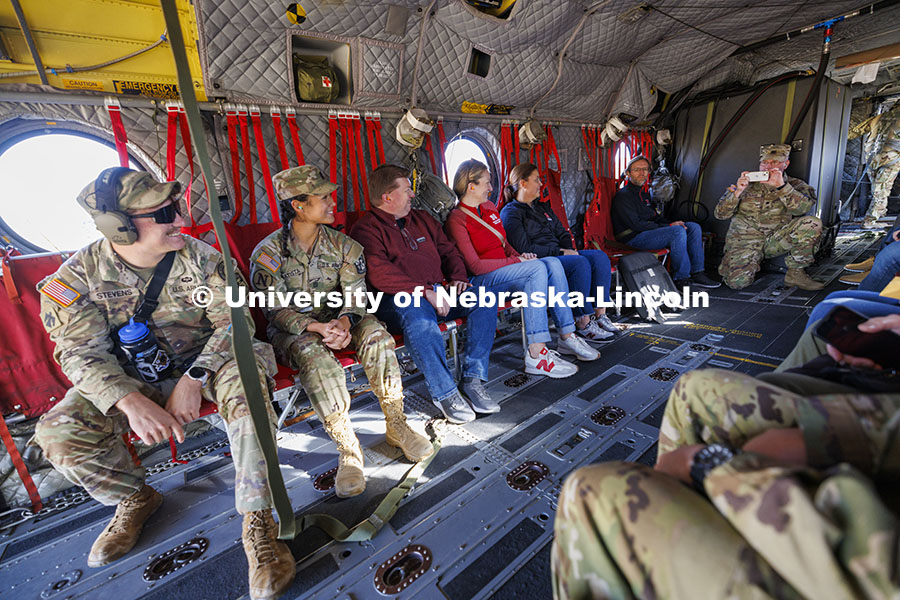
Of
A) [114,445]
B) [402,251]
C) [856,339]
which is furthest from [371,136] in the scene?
[856,339]

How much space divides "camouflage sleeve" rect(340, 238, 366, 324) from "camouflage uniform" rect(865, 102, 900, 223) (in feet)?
34.1

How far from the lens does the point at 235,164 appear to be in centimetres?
259

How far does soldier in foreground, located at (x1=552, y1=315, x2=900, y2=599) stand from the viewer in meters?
0.50

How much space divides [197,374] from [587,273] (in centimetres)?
304

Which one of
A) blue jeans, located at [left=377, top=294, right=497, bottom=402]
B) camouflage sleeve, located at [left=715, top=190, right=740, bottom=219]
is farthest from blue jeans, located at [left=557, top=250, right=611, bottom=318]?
camouflage sleeve, located at [left=715, top=190, right=740, bottom=219]

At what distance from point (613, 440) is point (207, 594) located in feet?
6.50

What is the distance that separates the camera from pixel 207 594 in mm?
1396

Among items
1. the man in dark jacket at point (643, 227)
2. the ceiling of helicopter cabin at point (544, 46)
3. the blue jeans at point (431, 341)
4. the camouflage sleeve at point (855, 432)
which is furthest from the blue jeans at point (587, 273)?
the camouflage sleeve at point (855, 432)

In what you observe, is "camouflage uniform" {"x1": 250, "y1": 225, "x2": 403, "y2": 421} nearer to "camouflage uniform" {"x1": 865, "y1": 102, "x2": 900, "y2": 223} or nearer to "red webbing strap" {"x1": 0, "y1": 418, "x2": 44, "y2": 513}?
"red webbing strap" {"x1": 0, "y1": 418, "x2": 44, "y2": 513}

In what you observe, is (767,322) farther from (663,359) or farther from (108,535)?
(108,535)

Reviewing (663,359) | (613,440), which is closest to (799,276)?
(663,359)

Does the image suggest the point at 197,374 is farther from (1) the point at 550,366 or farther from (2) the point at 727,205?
(2) the point at 727,205

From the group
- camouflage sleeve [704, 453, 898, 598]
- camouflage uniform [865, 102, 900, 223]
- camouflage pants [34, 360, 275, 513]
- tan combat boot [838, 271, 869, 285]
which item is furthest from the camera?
camouflage uniform [865, 102, 900, 223]

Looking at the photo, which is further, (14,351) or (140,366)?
(14,351)
